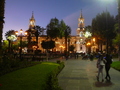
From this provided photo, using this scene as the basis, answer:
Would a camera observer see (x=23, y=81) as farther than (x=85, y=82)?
No

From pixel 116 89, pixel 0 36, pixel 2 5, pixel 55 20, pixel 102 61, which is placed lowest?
pixel 116 89

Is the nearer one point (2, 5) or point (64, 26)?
point (2, 5)

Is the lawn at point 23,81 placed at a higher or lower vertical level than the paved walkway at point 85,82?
higher

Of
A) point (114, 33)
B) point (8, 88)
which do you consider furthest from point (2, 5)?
point (114, 33)

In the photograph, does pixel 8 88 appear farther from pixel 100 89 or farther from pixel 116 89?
pixel 116 89

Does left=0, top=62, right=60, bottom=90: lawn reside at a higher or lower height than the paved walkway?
higher

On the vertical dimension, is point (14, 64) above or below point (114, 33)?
below

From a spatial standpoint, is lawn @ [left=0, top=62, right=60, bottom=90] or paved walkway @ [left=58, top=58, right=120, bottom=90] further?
paved walkway @ [left=58, top=58, right=120, bottom=90]

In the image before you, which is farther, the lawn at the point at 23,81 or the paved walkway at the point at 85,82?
the paved walkway at the point at 85,82

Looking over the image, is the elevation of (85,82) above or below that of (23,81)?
below

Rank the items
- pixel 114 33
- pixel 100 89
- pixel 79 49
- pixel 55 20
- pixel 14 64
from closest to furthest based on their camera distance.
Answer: pixel 100 89 → pixel 14 64 → pixel 114 33 → pixel 55 20 → pixel 79 49

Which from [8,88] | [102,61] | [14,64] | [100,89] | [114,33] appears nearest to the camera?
[8,88]

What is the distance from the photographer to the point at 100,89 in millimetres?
7891

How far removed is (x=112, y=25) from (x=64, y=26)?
1907 centimetres
